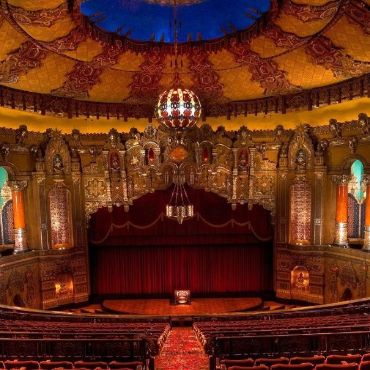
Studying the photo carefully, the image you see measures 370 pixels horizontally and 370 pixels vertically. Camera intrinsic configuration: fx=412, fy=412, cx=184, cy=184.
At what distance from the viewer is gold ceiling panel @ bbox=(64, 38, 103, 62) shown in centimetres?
1198

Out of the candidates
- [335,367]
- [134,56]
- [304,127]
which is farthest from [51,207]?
[335,367]

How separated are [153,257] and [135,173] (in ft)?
12.5

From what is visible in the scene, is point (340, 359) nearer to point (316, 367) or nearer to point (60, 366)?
point (316, 367)

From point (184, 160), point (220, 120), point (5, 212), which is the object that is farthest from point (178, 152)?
point (5, 212)

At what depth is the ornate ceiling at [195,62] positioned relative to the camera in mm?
10211

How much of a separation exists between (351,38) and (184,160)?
23.5 ft

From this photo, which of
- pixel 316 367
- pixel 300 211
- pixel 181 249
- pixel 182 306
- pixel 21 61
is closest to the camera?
pixel 316 367

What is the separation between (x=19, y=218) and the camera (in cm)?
1480

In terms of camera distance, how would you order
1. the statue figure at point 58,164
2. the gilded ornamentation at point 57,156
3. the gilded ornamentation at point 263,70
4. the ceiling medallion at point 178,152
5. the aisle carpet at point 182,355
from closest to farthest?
the aisle carpet at point 182,355, the gilded ornamentation at point 263,70, the ceiling medallion at point 178,152, the gilded ornamentation at point 57,156, the statue figure at point 58,164

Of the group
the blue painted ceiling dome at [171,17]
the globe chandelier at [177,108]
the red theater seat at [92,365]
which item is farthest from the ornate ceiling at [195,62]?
the red theater seat at [92,365]

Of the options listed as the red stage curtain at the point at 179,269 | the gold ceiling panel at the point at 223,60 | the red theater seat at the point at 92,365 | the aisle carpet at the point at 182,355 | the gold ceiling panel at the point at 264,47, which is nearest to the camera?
the red theater seat at the point at 92,365

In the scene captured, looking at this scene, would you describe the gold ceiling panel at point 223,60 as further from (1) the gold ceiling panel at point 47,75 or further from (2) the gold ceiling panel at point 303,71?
(1) the gold ceiling panel at point 47,75

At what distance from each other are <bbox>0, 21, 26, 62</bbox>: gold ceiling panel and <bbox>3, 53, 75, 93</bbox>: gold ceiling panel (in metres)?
1.24

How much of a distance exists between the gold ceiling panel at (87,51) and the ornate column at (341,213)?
30.0 feet
